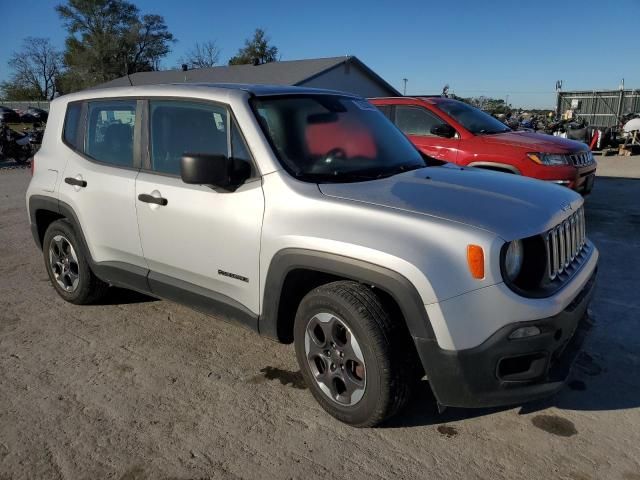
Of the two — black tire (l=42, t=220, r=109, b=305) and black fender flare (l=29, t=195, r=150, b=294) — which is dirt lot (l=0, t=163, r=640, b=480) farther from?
black fender flare (l=29, t=195, r=150, b=294)

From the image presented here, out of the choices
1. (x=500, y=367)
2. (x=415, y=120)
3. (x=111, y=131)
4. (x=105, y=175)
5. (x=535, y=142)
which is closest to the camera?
(x=500, y=367)

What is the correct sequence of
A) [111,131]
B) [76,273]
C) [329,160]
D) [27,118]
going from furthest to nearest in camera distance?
[27,118] → [76,273] → [111,131] → [329,160]

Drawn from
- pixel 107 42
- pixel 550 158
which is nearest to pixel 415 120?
pixel 550 158

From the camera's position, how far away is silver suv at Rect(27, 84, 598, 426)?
240cm

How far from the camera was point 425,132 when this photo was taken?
7832 mm

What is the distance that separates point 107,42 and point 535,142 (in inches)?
2351

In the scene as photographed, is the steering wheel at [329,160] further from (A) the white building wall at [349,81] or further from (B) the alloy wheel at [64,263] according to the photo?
(A) the white building wall at [349,81]

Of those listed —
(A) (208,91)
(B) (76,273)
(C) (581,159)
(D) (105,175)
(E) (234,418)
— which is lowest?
(E) (234,418)

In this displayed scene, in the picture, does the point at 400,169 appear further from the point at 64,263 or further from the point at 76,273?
the point at 64,263

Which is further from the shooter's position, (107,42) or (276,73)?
(107,42)

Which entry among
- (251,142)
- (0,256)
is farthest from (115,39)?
(251,142)

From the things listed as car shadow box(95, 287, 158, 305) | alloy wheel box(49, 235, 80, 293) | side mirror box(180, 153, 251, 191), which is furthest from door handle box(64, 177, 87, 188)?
side mirror box(180, 153, 251, 191)

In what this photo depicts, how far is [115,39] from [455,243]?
63377 millimetres

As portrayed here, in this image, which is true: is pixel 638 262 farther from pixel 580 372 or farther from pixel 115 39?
pixel 115 39
